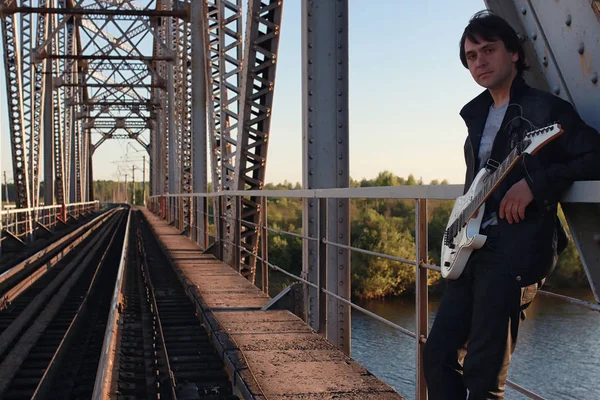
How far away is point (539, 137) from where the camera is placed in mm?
1913

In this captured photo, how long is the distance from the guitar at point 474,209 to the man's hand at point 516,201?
0.05 metres

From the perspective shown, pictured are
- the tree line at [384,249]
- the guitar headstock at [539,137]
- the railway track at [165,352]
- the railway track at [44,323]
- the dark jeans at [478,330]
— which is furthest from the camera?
the tree line at [384,249]

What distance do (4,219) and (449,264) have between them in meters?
14.4

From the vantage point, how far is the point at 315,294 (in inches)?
210

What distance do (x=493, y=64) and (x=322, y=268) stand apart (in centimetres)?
→ 289

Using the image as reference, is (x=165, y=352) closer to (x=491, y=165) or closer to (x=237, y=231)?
(x=237, y=231)

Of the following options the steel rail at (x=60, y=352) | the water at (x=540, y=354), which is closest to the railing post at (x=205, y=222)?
the steel rail at (x=60, y=352)

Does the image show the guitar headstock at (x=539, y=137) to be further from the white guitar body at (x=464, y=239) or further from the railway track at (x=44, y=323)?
the railway track at (x=44, y=323)

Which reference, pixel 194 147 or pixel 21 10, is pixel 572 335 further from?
pixel 21 10

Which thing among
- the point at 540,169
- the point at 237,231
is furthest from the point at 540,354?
the point at 540,169

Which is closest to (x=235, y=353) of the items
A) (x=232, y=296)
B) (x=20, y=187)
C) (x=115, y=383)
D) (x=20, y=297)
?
(x=115, y=383)

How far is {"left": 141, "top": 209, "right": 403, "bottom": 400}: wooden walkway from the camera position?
3.61m

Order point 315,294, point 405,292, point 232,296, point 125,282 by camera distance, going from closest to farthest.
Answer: point 315,294
point 232,296
point 125,282
point 405,292

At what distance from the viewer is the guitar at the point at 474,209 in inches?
75.6
